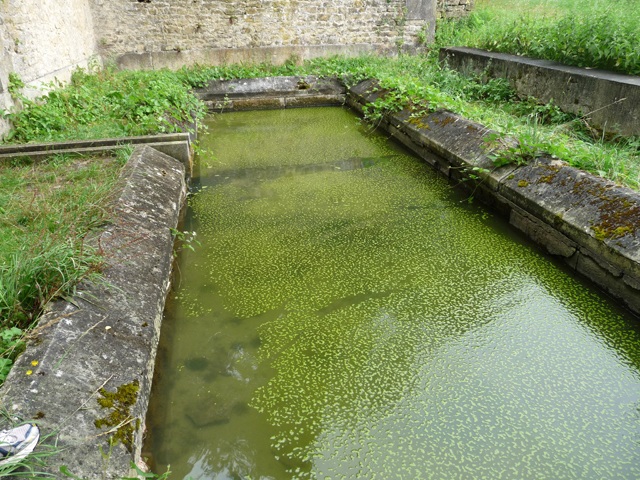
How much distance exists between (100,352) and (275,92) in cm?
752

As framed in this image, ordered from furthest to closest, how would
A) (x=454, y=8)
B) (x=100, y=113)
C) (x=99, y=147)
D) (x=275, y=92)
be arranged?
(x=454, y=8) < (x=275, y=92) < (x=100, y=113) < (x=99, y=147)

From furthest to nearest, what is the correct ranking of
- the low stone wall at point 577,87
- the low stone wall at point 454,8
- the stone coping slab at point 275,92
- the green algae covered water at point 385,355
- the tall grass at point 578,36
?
the low stone wall at point 454,8 → the stone coping slab at point 275,92 → the tall grass at point 578,36 → the low stone wall at point 577,87 → the green algae covered water at point 385,355

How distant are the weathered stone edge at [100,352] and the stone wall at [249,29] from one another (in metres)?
7.50

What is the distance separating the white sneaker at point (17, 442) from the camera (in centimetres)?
133

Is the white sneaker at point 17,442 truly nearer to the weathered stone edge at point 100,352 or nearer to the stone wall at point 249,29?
the weathered stone edge at point 100,352

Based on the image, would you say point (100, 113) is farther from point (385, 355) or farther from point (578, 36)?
point (578, 36)

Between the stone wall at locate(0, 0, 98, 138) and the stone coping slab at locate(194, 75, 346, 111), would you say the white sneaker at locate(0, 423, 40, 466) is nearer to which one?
the stone wall at locate(0, 0, 98, 138)

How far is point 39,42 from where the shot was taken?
5.84 metres

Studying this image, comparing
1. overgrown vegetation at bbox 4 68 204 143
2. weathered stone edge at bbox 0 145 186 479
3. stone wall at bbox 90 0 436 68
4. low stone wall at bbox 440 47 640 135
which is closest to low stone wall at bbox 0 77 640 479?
weathered stone edge at bbox 0 145 186 479

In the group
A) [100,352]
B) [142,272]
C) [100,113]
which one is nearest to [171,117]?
[100,113]

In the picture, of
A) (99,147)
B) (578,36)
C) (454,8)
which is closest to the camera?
(99,147)

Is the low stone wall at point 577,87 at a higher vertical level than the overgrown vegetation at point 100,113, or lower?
higher

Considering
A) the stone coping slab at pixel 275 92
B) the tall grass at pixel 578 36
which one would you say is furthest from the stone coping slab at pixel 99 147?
the tall grass at pixel 578 36

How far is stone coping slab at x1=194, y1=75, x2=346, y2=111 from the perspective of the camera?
8.50 metres
